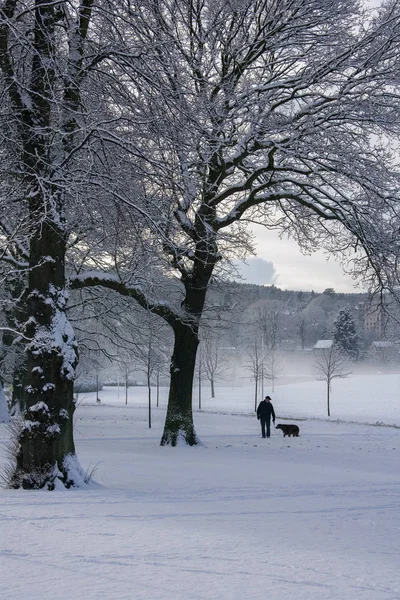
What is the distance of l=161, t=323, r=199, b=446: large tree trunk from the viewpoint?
16.6 meters

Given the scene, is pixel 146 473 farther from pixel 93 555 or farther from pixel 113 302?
pixel 113 302

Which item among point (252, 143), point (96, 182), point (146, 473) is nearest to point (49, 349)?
point (96, 182)

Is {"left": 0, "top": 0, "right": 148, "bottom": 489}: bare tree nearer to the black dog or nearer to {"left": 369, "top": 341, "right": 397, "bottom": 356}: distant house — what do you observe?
the black dog

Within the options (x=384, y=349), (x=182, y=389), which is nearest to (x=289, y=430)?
(x=182, y=389)

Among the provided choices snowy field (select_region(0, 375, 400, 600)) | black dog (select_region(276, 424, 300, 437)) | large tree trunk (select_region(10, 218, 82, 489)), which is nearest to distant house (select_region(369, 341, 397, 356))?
black dog (select_region(276, 424, 300, 437))

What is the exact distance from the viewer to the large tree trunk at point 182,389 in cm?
1661

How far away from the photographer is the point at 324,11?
1362 cm

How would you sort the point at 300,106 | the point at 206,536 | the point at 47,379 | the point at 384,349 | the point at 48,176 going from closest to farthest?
the point at 206,536, the point at 48,176, the point at 47,379, the point at 300,106, the point at 384,349

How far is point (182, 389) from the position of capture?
16.7 meters

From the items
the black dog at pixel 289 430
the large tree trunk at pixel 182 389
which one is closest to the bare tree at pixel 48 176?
the large tree trunk at pixel 182 389

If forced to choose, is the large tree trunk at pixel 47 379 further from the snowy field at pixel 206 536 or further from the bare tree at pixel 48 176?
the snowy field at pixel 206 536

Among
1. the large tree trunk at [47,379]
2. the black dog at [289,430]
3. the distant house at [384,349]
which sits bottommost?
the black dog at [289,430]

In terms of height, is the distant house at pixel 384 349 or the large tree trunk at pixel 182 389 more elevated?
the distant house at pixel 384 349

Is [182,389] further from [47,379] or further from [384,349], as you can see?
[384,349]
